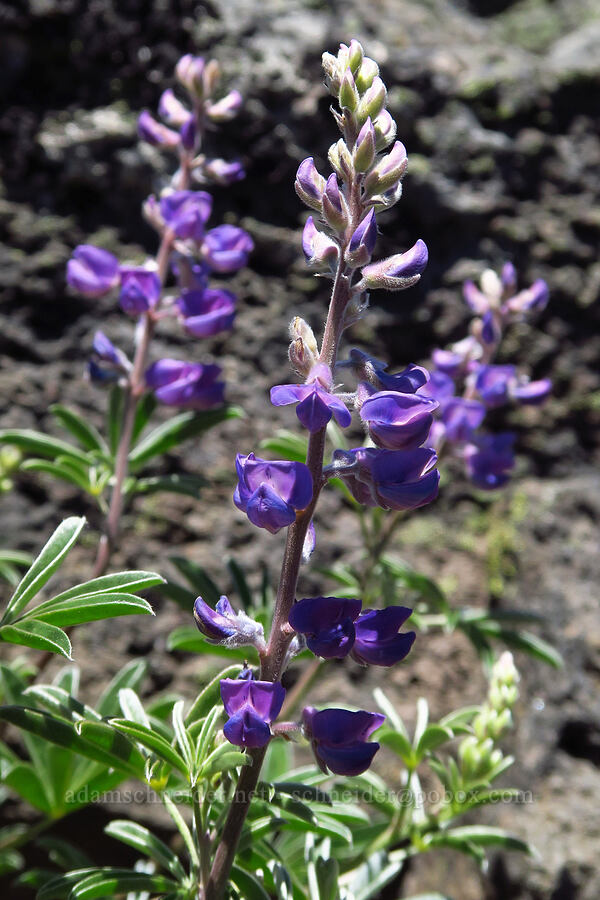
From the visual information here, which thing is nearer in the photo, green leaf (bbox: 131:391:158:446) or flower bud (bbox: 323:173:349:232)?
flower bud (bbox: 323:173:349:232)

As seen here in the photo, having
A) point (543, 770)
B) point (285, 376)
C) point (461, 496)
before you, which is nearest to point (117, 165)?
point (285, 376)

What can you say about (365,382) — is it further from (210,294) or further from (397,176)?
(210,294)

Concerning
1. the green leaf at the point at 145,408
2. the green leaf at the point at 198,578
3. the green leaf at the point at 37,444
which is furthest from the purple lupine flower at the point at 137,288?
the green leaf at the point at 198,578

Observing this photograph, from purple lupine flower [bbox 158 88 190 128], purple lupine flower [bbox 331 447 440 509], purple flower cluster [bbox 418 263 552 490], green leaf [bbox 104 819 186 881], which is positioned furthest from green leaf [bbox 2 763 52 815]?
purple lupine flower [bbox 158 88 190 128]

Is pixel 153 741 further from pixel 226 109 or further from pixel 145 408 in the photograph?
pixel 226 109

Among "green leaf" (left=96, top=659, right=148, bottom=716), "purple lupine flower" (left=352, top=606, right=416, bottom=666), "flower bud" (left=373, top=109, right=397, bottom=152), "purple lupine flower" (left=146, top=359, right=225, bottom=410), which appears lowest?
"green leaf" (left=96, top=659, right=148, bottom=716)

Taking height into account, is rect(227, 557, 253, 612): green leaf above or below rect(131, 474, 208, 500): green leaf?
below

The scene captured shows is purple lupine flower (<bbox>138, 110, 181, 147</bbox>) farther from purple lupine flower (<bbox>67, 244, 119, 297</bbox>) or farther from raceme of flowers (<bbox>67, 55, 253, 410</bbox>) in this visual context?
purple lupine flower (<bbox>67, 244, 119, 297</bbox>)

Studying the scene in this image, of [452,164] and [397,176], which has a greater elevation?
[397,176]

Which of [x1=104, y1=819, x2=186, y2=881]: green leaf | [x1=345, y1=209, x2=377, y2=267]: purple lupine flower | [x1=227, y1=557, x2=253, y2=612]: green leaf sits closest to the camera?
[x1=345, y1=209, x2=377, y2=267]: purple lupine flower
